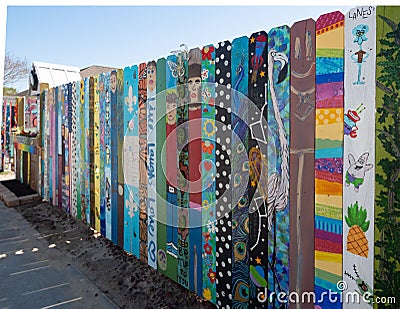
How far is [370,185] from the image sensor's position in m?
1.56

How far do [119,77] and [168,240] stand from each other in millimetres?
1692

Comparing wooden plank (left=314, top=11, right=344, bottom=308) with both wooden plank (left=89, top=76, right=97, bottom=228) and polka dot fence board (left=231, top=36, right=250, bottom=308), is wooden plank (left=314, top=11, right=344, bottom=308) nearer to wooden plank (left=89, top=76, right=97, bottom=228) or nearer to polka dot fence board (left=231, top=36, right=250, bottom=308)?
polka dot fence board (left=231, top=36, right=250, bottom=308)

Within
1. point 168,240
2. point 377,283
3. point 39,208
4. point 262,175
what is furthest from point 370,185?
point 39,208

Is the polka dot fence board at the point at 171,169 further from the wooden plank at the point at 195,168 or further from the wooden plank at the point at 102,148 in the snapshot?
the wooden plank at the point at 102,148

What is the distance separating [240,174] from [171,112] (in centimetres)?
86

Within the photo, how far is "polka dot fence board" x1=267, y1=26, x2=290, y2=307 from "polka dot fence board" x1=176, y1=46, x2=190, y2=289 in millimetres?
794

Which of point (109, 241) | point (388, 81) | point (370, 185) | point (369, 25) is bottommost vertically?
point (109, 241)

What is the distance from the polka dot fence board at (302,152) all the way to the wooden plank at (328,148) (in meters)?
0.03

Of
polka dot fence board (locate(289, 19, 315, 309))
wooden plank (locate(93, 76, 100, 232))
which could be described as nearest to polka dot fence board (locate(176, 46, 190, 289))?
polka dot fence board (locate(289, 19, 315, 309))

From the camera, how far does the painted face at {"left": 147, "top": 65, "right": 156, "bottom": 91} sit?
2.91m

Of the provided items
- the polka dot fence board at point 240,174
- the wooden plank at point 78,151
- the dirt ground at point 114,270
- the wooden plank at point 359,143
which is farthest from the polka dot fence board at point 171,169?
the wooden plank at point 78,151

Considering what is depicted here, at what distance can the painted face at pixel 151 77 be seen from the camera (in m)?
2.91

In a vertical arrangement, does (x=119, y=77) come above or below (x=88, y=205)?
above

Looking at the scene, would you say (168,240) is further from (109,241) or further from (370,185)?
(370,185)
